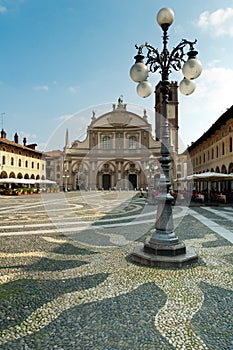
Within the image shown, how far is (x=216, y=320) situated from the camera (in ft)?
10.2

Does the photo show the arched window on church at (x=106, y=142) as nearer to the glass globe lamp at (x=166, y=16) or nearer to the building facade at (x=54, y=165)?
the building facade at (x=54, y=165)

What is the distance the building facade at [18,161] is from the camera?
3603 centimetres

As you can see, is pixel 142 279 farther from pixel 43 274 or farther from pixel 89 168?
pixel 89 168

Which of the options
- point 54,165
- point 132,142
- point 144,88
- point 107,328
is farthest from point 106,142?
point 107,328

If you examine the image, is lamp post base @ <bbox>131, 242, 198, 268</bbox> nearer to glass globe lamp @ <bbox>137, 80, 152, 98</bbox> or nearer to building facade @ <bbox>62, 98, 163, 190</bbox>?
glass globe lamp @ <bbox>137, 80, 152, 98</bbox>

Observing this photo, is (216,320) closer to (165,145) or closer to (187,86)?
(165,145)

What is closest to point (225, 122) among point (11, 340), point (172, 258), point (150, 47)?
point (150, 47)

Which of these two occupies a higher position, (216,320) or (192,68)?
(192,68)

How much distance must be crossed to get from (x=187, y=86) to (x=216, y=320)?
189 inches

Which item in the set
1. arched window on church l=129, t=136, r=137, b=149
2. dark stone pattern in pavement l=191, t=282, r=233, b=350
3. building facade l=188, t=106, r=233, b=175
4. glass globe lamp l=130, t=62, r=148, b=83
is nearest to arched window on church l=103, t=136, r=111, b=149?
arched window on church l=129, t=136, r=137, b=149

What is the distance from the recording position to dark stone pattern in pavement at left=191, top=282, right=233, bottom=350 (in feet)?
8.92

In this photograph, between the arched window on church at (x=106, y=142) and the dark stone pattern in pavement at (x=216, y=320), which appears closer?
the dark stone pattern in pavement at (x=216, y=320)

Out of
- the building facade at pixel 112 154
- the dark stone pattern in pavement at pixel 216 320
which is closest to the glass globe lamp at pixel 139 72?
the dark stone pattern in pavement at pixel 216 320

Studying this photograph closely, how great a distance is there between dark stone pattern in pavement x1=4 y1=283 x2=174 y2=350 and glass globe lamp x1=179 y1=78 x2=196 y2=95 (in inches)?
177
